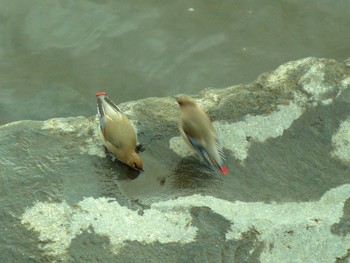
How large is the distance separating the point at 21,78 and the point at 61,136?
3.29m

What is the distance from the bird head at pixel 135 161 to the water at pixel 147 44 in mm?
3074

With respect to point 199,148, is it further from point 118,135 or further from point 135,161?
point 118,135

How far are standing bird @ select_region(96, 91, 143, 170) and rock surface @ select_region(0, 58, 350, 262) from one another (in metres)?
0.10

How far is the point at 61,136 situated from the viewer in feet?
18.2

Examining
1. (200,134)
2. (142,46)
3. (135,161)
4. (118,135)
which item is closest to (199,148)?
(200,134)

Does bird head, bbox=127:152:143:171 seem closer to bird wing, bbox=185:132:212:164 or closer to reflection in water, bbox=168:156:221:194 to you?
reflection in water, bbox=168:156:221:194

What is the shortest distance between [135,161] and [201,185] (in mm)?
547

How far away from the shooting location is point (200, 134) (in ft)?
17.7

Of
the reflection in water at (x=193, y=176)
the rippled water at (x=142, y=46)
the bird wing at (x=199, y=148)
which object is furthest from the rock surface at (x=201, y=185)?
the rippled water at (x=142, y=46)

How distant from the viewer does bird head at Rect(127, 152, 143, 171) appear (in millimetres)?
5319

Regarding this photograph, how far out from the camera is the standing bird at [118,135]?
5348 millimetres

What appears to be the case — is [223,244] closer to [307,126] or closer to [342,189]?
[342,189]

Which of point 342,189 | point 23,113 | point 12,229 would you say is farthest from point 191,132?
point 23,113

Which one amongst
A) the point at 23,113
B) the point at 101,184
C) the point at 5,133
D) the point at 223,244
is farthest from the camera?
the point at 23,113
